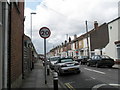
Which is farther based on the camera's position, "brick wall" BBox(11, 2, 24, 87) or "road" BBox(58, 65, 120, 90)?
"road" BBox(58, 65, 120, 90)

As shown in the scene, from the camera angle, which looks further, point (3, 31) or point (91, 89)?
point (91, 89)

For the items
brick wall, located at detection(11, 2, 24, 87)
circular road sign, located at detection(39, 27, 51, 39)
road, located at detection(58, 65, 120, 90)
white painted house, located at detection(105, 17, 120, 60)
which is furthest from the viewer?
white painted house, located at detection(105, 17, 120, 60)

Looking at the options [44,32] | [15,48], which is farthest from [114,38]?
[15,48]

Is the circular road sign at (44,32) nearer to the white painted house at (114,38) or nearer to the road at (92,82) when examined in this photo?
the road at (92,82)

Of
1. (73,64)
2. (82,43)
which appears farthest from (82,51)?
Answer: (73,64)

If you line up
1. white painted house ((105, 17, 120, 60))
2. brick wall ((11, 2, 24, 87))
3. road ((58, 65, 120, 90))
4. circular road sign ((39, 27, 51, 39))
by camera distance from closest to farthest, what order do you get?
brick wall ((11, 2, 24, 87)), road ((58, 65, 120, 90)), circular road sign ((39, 27, 51, 39)), white painted house ((105, 17, 120, 60))

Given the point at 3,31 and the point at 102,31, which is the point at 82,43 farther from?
the point at 3,31

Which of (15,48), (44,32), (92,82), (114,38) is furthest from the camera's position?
(114,38)

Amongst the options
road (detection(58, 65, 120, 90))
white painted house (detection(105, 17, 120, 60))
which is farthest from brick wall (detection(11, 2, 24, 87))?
white painted house (detection(105, 17, 120, 60))

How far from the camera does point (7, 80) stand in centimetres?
564

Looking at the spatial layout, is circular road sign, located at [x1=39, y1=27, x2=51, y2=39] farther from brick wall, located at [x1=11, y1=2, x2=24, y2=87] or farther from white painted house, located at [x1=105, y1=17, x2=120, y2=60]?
white painted house, located at [x1=105, y1=17, x2=120, y2=60]

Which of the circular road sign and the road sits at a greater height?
the circular road sign

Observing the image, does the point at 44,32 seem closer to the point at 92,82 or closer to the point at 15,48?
the point at 15,48

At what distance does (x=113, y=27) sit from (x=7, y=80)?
25.7 meters
